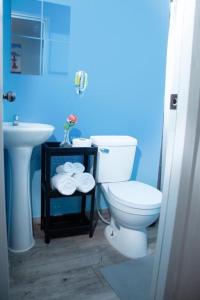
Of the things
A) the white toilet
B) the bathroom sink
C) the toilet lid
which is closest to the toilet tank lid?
the white toilet

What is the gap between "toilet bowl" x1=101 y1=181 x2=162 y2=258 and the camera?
63.6 inches

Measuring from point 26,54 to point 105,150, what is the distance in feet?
2.96

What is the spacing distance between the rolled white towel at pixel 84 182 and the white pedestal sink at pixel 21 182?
361 mm

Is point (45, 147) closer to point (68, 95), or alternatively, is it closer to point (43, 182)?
point (43, 182)

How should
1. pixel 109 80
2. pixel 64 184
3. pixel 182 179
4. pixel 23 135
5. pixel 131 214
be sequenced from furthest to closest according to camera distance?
pixel 109 80 < pixel 64 184 < pixel 131 214 < pixel 23 135 < pixel 182 179

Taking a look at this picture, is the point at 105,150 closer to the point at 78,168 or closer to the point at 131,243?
the point at 78,168

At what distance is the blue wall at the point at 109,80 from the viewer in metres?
1.86

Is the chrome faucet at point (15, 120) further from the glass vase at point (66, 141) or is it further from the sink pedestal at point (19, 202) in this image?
the glass vase at point (66, 141)

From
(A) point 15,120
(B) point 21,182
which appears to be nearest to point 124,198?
(B) point 21,182

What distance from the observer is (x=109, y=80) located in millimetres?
2066

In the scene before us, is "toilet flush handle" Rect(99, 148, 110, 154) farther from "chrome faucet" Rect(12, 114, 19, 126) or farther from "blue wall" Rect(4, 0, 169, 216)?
"chrome faucet" Rect(12, 114, 19, 126)

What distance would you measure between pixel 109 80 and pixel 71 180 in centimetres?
89

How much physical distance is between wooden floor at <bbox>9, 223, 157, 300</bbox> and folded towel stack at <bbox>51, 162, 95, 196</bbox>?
0.42m

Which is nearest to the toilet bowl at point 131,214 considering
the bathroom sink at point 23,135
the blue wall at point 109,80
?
the blue wall at point 109,80
